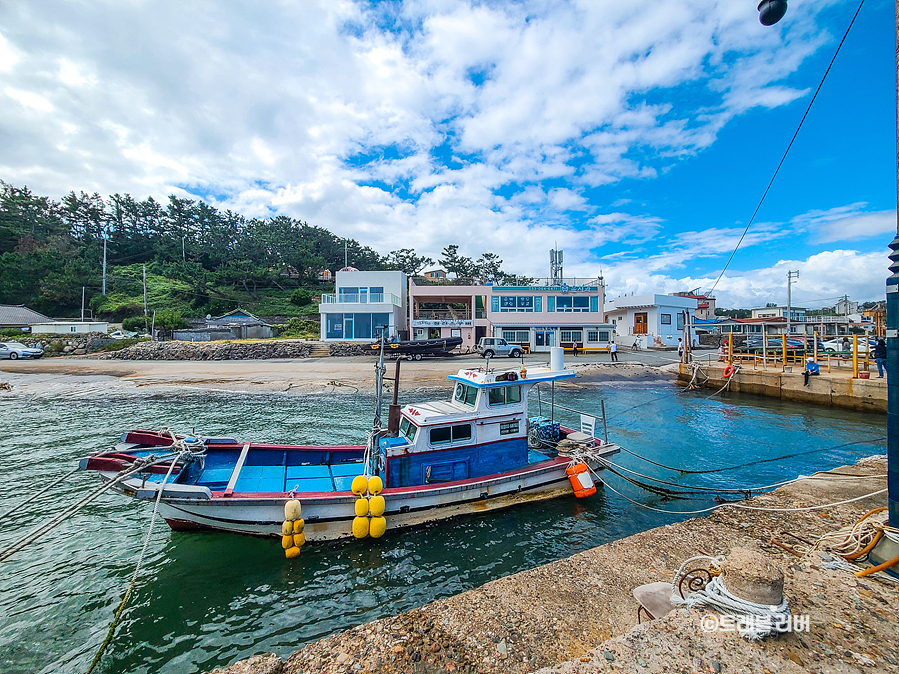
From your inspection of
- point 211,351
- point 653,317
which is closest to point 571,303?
point 653,317

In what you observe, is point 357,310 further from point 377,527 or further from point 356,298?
point 377,527

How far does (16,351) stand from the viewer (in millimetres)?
29422

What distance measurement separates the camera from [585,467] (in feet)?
26.4

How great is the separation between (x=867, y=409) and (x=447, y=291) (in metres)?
29.5

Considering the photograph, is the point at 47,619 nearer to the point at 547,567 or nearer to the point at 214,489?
the point at 214,489

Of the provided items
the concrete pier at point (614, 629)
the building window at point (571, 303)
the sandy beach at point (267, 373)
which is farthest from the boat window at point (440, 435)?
the building window at point (571, 303)

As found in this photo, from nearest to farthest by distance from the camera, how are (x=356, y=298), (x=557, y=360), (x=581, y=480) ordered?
(x=581, y=480) → (x=557, y=360) → (x=356, y=298)

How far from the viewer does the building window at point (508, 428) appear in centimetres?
822

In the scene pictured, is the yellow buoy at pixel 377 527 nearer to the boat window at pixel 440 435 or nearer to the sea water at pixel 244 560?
the sea water at pixel 244 560

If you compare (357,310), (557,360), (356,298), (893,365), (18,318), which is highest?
(356,298)

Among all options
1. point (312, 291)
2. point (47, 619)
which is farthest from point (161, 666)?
point (312, 291)

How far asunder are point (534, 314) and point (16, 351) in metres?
44.1

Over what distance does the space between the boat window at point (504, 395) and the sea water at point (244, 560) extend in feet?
7.67

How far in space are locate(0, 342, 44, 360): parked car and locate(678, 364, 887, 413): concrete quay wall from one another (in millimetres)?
48876
